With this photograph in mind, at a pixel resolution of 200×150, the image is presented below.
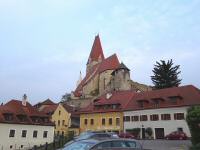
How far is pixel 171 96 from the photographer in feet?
186

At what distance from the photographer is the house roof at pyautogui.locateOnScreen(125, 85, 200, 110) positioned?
179 ft

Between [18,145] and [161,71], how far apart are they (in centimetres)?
3519

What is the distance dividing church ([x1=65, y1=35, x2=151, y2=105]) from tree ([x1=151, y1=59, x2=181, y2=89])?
1600 cm

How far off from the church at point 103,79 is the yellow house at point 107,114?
69.3ft

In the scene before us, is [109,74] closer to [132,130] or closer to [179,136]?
[132,130]

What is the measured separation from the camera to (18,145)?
186 feet

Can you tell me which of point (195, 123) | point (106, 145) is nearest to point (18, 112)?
point (195, 123)

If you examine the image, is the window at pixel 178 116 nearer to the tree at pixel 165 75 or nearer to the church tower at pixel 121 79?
the tree at pixel 165 75

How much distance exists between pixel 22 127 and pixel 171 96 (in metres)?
26.7

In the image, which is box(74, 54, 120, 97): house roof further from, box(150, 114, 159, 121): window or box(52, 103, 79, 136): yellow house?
box(150, 114, 159, 121): window

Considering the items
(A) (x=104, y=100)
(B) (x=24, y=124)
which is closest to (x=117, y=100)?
(A) (x=104, y=100)

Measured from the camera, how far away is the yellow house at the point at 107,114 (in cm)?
6431

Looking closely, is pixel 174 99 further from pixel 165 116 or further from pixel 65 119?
pixel 65 119

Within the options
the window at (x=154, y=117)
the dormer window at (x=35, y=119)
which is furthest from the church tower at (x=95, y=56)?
the window at (x=154, y=117)
